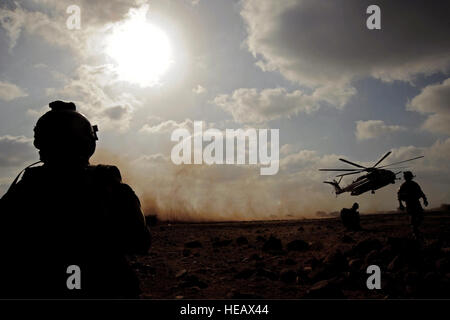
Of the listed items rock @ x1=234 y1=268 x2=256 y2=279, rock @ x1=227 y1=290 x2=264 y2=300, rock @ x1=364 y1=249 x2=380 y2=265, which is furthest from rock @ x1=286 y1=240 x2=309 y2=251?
rock @ x1=227 y1=290 x2=264 y2=300

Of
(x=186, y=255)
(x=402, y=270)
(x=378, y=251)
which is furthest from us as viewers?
(x=186, y=255)

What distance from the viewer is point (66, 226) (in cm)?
240

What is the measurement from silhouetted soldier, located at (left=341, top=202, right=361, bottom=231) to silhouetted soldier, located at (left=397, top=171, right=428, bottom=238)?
16.7 ft

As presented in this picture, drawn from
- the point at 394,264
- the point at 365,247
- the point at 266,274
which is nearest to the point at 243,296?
the point at 266,274

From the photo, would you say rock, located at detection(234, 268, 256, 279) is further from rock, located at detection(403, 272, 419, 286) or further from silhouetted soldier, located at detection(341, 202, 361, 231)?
silhouetted soldier, located at detection(341, 202, 361, 231)

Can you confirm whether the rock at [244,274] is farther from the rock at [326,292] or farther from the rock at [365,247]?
the rock at [365,247]

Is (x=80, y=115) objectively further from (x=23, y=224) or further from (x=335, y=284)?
(x=335, y=284)

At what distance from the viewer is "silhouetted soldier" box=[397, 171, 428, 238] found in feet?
34.8

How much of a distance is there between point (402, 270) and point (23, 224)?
7.05 metres

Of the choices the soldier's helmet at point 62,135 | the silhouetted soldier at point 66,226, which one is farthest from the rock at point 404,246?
the soldier's helmet at point 62,135

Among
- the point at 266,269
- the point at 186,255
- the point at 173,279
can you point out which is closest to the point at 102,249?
the point at 173,279

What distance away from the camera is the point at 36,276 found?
2285mm

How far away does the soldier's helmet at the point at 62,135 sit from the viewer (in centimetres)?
260

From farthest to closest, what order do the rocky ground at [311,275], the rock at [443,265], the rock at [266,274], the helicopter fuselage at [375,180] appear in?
the helicopter fuselage at [375,180], the rock at [266,274], the rock at [443,265], the rocky ground at [311,275]
